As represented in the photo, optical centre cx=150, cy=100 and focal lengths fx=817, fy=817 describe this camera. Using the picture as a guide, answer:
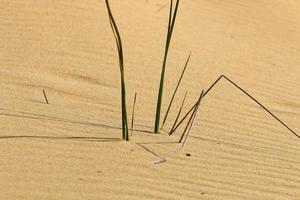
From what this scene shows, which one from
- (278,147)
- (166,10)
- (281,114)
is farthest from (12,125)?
(166,10)

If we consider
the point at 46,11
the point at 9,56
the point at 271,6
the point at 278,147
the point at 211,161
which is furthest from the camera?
the point at 271,6

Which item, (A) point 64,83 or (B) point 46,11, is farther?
(B) point 46,11

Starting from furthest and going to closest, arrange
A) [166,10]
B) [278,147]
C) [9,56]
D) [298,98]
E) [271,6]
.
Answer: [271,6] < [166,10] < [298,98] < [9,56] < [278,147]

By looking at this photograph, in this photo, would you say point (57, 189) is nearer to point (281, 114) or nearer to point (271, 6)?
point (281, 114)

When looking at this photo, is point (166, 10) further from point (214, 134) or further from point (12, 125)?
point (12, 125)

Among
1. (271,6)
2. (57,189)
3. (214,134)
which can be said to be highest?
(57,189)

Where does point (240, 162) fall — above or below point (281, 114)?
above
